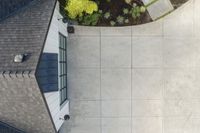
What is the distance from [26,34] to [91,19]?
20.6 ft

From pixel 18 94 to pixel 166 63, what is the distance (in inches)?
394

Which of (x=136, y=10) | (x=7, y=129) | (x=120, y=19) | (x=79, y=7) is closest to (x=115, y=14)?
(x=120, y=19)

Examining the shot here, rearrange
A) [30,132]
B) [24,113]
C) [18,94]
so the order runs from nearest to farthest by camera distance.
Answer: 1. [18,94]
2. [24,113]
3. [30,132]

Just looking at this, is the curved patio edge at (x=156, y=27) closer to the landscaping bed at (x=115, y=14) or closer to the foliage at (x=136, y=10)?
the landscaping bed at (x=115, y=14)

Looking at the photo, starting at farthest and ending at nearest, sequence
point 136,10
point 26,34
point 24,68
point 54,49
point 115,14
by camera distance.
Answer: point 115,14
point 136,10
point 54,49
point 26,34
point 24,68

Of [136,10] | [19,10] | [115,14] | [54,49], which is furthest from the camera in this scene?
[115,14]

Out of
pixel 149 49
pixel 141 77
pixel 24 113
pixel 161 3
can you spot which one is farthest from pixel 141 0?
pixel 24 113

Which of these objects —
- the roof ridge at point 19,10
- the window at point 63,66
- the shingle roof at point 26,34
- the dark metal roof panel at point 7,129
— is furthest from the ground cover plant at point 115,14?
the dark metal roof panel at point 7,129

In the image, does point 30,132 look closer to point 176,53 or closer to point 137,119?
point 137,119

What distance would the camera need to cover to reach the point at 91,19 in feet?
69.0

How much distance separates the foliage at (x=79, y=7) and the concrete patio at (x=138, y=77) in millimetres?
1898

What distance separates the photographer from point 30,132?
1756cm

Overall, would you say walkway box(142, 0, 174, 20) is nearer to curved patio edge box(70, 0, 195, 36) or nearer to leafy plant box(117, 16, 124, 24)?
curved patio edge box(70, 0, 195, 36)

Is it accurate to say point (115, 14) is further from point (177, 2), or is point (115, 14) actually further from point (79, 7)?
point (177, 2)
